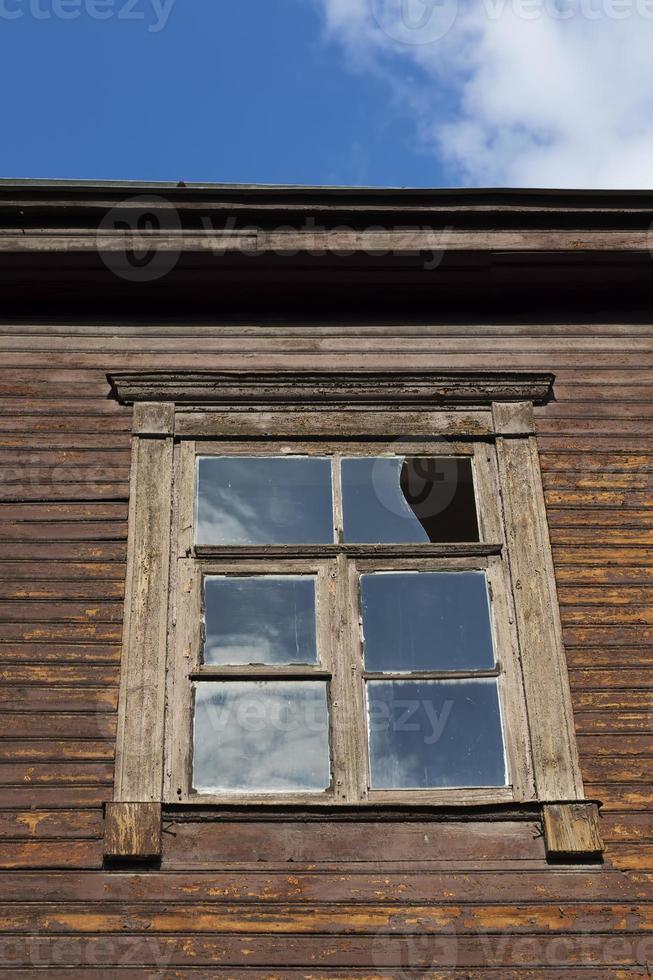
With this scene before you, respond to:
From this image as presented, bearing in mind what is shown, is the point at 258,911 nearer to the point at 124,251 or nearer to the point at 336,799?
the point at 336,799

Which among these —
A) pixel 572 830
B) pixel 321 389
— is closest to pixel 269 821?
pixel 572 830

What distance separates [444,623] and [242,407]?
1.42m

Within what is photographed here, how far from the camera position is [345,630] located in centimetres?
509

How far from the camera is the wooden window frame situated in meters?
4.79

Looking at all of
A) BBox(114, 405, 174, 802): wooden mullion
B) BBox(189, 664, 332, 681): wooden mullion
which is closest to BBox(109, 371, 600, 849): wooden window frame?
BBox(114, 405, 174, 802): wooden mullion

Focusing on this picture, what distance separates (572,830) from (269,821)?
3.89ft

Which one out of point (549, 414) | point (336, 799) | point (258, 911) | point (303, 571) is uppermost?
point (549, 414)

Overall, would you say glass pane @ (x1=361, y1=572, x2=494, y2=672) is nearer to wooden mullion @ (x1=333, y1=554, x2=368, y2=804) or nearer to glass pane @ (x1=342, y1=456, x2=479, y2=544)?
wooden mullion @ (x1=333, y1=554, x2=368, y2=804)

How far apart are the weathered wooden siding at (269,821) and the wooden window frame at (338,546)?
3.9 inches

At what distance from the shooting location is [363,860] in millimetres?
4598

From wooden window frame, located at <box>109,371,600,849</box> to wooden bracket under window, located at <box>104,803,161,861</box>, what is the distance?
0.06 meters

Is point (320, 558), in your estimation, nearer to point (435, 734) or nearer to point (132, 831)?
point (435, 734)

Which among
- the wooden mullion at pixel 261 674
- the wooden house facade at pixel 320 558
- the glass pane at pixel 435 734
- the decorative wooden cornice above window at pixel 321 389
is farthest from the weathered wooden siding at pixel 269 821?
the wooden mullion at pixel 261 674

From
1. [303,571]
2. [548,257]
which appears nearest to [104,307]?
[303,571]
